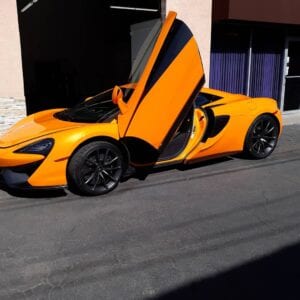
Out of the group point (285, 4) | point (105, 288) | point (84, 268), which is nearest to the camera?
point (105, 288)

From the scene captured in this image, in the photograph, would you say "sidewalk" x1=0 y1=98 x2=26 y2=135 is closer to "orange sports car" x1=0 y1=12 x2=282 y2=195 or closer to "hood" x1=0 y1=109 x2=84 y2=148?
"hood" x1=0 y1=109 x2=84 y2=148

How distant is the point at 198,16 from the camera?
884cm

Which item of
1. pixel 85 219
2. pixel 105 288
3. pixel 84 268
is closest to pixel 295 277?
pixel 105 288

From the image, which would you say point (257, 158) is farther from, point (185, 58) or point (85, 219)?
point (85, 219)

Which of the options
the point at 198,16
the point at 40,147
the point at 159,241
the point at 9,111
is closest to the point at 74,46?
the point at 198,16

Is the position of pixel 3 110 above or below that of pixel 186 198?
above

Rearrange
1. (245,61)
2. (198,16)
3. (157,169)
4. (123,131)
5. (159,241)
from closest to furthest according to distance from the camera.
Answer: (159,241) < (123,131) < (157,169) < (198,16) < (245,61)

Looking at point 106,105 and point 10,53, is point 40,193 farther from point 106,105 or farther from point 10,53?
point 10,53

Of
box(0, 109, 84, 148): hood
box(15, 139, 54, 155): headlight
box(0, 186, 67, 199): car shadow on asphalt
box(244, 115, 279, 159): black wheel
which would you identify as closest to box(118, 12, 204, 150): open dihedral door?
box(0, 109, 84, 148): hood

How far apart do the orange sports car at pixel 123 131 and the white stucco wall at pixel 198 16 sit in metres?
4.04

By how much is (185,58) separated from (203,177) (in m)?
1.72

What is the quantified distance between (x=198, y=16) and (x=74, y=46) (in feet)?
22.3

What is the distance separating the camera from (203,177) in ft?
18.2

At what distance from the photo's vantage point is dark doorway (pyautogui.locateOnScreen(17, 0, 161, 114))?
1148 centimetres
